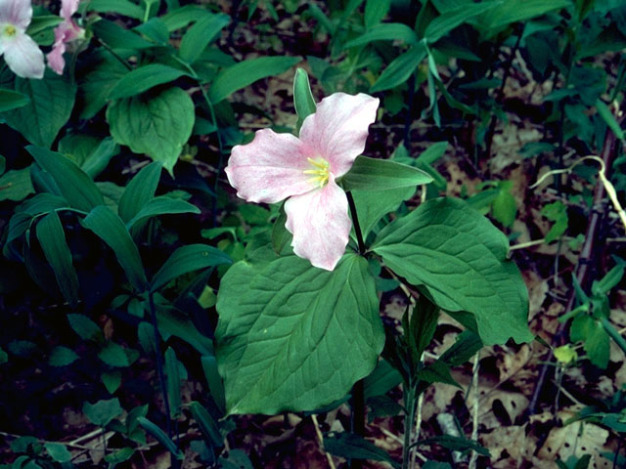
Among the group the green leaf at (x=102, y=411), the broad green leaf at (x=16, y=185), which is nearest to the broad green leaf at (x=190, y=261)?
the green leaf at (x=102, y=411)

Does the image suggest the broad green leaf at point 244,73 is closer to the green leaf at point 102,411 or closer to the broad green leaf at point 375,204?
the broad green leaf at point 375,204

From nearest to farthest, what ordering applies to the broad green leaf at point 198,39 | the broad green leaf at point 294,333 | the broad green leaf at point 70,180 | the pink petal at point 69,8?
the broad green leaf at point 294,333
the broad green leaf at point 70,180
the pink petal at point 69,8
the broad green leaf at point 198,39

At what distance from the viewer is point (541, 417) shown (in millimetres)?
1473

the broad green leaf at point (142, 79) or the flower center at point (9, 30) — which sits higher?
the flower center at point (9, 30)

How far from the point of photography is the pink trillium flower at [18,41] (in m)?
1.35

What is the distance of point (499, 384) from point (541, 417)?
0.14 m

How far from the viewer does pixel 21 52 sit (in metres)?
1.37

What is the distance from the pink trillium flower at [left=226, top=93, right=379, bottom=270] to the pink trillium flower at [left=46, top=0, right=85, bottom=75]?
85 centimetres

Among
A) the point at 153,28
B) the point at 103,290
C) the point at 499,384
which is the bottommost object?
the point at 499,384

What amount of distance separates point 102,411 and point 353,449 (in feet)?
2.04

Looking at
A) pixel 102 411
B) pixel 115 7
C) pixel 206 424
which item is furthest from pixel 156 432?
pixel 115 7

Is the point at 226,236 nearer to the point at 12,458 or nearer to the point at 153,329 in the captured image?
the point at 153,329

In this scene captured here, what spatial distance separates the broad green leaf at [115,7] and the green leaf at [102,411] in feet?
3.55

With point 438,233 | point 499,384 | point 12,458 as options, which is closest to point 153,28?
point 438,233
